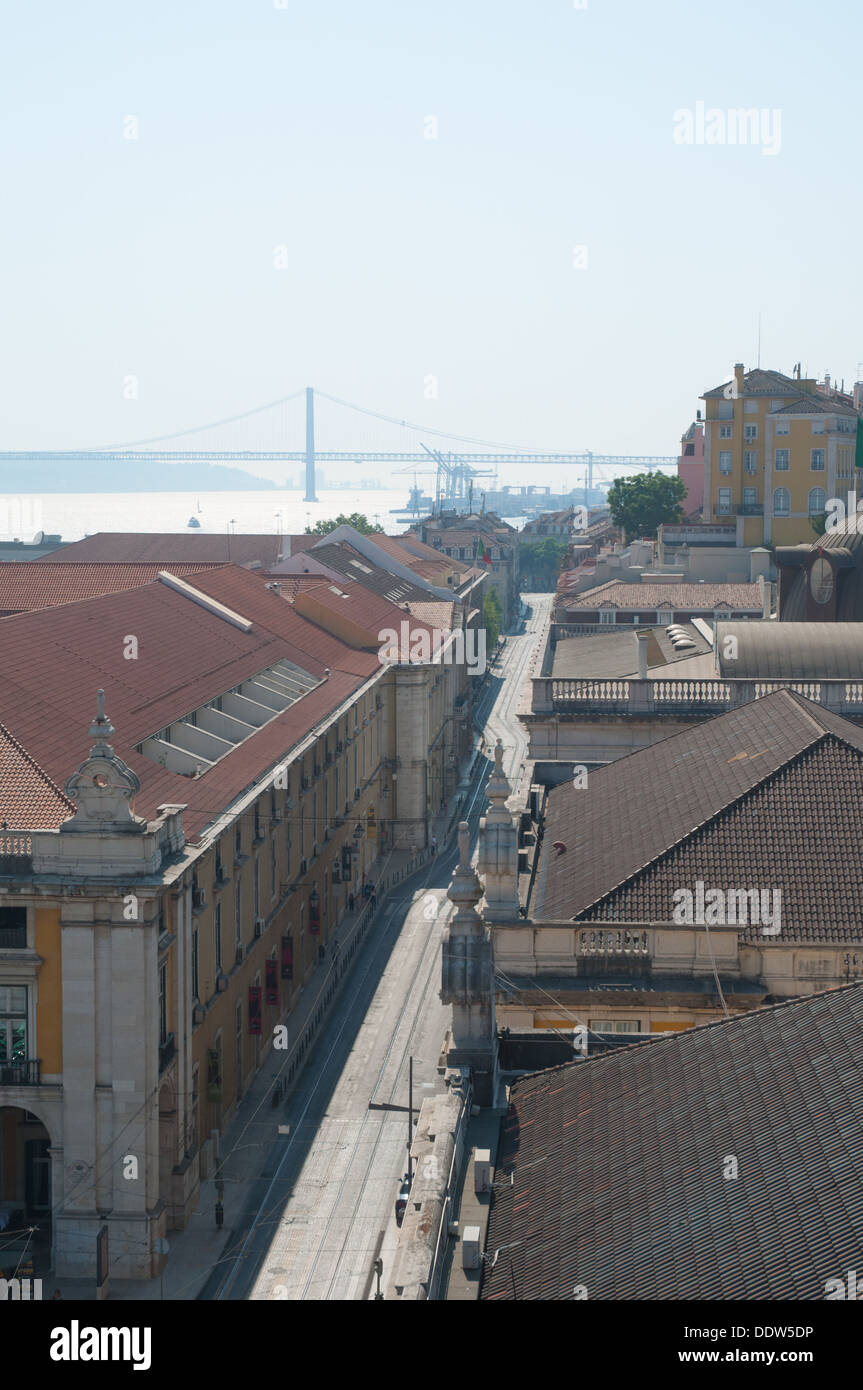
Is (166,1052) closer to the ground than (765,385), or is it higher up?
closer to the ground

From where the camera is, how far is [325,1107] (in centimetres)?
5316

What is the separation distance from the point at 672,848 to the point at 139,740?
2623cm

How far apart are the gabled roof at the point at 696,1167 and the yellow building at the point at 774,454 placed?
379ft

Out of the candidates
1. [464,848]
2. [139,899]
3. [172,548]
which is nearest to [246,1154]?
[139,899]

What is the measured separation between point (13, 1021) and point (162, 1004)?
361 centimetres

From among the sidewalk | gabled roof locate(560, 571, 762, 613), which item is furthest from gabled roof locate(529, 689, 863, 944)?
gabled roof locate(560, 571, 762, 613)

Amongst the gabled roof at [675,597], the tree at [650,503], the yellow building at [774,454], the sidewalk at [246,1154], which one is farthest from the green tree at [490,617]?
the sidewalk at [246,1154]

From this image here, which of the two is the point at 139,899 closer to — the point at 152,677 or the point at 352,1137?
the point at 352,1137

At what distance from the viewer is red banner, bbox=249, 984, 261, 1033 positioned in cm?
5478

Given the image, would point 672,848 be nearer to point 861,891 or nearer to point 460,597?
point 861,891

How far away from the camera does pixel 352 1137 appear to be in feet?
165

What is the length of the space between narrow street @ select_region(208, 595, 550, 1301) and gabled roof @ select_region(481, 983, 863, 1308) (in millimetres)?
9106

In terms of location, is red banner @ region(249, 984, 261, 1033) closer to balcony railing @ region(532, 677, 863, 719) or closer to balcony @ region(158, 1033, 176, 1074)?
balcony @ region(158, 1033, 176, 1074)
